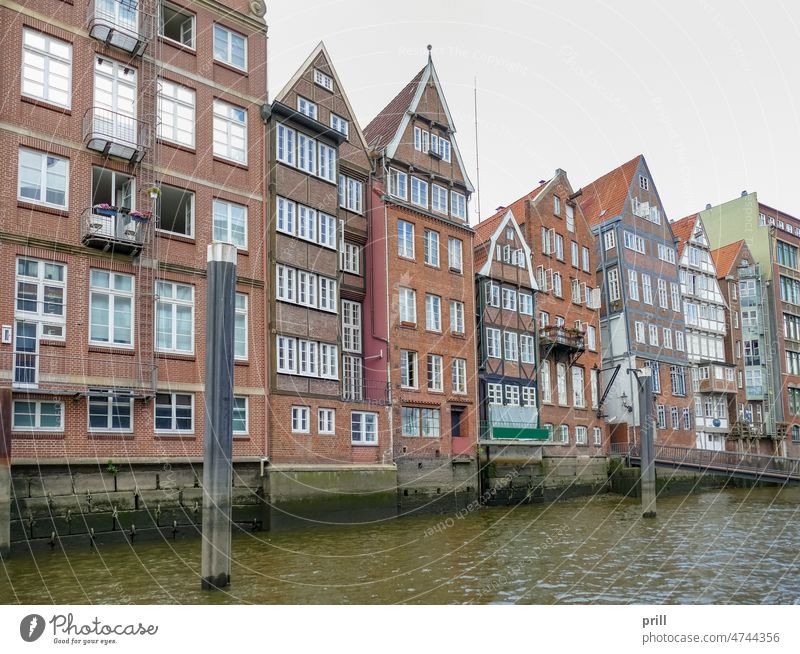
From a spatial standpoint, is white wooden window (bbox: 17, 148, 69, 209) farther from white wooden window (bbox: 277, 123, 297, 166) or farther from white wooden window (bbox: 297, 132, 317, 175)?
white wooden window (bbox: 297, 132, 317, 175)

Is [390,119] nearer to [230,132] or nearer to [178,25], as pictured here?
[230,132]

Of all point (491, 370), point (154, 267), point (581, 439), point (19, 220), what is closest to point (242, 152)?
point (154, 267)

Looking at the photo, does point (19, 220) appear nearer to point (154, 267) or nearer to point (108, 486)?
point (154, 267)

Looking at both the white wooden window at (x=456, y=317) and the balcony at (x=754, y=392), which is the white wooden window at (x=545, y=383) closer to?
the white wooden window at (x=456, y=317)

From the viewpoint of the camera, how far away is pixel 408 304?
3778 cm

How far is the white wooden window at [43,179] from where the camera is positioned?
2338 cm

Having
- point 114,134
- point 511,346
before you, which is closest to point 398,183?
point 511,346

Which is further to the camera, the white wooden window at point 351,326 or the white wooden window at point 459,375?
the white wooden window at point 459,375

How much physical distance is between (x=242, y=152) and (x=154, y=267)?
652cm

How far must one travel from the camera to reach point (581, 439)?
4909cm

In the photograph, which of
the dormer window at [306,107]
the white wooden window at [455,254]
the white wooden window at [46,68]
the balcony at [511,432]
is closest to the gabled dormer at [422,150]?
the white wooden window at [455,254]

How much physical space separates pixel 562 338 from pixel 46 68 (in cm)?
3214

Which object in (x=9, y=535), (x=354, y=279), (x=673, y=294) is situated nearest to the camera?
(x=9, y=535)

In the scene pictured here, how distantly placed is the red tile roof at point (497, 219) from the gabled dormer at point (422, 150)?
554 cm
